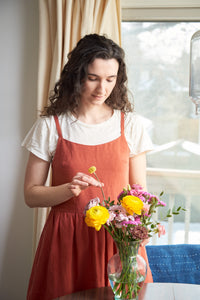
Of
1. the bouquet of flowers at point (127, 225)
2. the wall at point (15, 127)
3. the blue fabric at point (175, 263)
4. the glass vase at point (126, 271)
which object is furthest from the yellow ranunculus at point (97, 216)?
the wall at point (15, 127)

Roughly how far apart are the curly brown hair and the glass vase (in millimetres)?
702

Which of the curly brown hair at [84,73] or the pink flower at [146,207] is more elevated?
the curly brown hair at [84,73]

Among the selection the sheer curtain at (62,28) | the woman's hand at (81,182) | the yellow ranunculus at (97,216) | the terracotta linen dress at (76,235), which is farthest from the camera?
the sheer curtain at (62,28)

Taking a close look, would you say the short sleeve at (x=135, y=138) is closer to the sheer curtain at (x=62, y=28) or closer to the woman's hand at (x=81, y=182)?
the woman's hand at (x=81, y=182)

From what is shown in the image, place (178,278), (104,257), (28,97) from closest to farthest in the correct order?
(104,257) → (178,278) → (28,97)

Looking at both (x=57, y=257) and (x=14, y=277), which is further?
(x=14, y=277)

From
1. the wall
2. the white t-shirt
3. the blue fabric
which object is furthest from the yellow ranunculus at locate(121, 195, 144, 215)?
the wall

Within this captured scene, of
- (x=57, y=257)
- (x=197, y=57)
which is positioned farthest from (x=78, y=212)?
(x=197, y=57)

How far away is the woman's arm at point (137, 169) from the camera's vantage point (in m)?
1.58

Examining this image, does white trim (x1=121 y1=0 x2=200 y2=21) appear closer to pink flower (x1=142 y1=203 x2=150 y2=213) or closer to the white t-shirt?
the white t-shirt

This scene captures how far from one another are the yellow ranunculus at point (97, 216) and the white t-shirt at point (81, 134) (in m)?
0.53

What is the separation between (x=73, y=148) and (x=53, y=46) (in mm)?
960

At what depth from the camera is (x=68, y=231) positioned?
4.76 feet

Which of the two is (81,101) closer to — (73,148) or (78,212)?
(73,148)
